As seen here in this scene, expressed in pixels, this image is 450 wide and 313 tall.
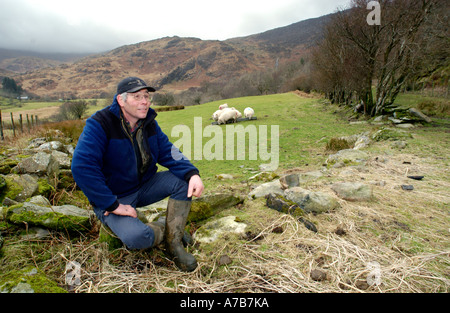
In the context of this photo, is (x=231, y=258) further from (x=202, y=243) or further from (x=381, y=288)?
(x=381, y=288)

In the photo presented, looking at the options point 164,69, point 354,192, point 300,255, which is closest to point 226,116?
point 354,192

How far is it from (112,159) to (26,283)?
1235mm

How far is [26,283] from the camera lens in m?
1.76

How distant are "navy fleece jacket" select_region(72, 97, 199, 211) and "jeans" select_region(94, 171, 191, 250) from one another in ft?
0.27

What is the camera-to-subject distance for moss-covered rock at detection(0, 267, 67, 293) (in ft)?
5.56

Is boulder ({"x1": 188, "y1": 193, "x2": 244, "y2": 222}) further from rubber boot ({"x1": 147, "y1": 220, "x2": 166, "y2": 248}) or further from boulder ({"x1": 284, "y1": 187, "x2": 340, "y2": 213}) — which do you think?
boulder ({"x1": 284, "y1": 187, "x2": 340, "y2": 213})

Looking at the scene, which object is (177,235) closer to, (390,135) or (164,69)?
(390,135)

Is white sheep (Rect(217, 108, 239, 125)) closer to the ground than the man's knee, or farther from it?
farther from it

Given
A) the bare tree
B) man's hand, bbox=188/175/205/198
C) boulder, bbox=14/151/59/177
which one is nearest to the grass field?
man's hand, bbox=188/175/205/198

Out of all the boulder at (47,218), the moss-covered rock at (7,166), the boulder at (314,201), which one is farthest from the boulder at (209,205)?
the moss-covered rock at (7,166)

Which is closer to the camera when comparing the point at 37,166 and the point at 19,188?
the point at 19,188

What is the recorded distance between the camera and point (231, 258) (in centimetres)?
238

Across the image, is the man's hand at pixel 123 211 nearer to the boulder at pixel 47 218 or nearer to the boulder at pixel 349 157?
the boulder at pixel 47 218
